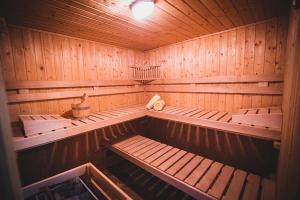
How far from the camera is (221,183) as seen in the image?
1937mm

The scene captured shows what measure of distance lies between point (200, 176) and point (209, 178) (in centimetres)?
12

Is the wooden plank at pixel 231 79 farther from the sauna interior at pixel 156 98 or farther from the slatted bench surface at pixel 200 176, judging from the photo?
the slatted bench surface at pixel 200 176

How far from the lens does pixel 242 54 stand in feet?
8.56

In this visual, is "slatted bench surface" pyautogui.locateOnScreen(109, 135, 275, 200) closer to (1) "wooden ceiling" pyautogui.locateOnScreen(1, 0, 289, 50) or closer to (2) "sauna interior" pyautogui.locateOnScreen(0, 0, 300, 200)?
(2) "sauna interior" pyautogui.locateOnScreen(0, 0, 300, 200)

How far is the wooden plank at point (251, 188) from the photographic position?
67.8 inches

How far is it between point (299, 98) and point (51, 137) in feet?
→ 8.37

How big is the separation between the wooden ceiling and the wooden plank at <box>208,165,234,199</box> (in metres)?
2.28

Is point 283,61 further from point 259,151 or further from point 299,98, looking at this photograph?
point 299,98

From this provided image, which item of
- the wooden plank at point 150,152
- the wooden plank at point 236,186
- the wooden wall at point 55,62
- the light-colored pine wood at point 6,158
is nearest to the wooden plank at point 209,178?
the wooden plank at point 236,186

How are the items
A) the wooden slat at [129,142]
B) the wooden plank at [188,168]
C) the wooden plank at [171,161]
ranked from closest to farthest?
the wooden plank at [188,168] → the wooden plank at [171,161] → the wooden slat at [129,142]

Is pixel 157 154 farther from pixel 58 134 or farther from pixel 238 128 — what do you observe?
pixel 58 134

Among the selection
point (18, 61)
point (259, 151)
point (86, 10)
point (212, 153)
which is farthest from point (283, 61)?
point (18, 61)

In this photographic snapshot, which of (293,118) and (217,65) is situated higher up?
(217,65)

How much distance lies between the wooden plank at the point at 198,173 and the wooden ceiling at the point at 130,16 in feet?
7.45
